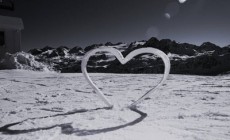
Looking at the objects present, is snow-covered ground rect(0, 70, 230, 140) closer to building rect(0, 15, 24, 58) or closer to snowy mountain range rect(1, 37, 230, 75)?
snowy mountain range rect(1, 37, 230, 75)

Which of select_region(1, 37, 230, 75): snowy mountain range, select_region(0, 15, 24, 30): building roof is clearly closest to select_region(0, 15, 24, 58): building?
select_region(0, 15, 24, 30): building roof

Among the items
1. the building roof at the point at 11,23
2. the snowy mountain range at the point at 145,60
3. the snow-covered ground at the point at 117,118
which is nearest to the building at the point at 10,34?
the building roof at the point at 11,23

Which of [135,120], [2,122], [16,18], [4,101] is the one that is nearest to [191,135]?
[135,120]

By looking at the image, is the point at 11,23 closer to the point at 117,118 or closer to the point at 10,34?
the point at 10,34

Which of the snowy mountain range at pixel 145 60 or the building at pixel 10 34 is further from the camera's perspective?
the building at pixel 10 34

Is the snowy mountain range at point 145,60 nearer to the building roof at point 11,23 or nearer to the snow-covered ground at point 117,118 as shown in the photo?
the building roof at point 11,23

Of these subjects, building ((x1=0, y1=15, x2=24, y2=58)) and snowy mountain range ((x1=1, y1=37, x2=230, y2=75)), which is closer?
snowy mountain range ((x1=1, y1=37, x2=230, y2=75))

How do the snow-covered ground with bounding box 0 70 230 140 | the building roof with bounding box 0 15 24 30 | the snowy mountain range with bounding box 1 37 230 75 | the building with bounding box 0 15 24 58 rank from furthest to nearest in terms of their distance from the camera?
the building with bounding box 0 15 24 58, the building roof with bounding box 0 15 24 30, the snowy mountain range with bounding box 1 37 230 75, the snow-covered ground with bounding box 0 70 230 140
